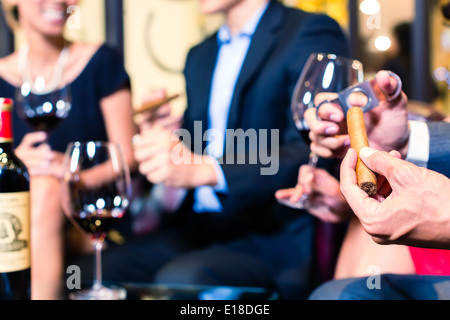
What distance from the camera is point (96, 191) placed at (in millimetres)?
938

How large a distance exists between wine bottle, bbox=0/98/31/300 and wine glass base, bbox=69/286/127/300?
0.44ft

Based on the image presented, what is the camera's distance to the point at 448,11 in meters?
1.29

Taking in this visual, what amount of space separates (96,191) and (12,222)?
204 millimetres

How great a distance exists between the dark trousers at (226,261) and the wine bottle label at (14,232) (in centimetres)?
61

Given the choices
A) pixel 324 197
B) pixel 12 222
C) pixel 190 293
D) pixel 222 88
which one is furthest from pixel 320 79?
pixel 222 88

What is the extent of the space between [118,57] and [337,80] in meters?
1.10

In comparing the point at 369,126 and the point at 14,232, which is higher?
the point at 369,126

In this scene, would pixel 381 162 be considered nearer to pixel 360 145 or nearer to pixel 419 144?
pixel 360 145

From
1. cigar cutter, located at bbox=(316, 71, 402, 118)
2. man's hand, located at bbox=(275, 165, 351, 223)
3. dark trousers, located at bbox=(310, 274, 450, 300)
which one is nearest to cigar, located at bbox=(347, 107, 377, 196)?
cigar cutter, located at bbox=(316, 71, 402, 118)

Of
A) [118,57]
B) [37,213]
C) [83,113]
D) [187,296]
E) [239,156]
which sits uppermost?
[118,57]

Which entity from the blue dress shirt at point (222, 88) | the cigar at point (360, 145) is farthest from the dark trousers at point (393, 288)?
the blue dress shirt at point (222, 88)

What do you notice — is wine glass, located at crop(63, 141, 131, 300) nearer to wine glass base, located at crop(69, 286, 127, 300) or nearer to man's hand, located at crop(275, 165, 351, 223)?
wine glass base, located at crop(69, 286, 127, 300)
